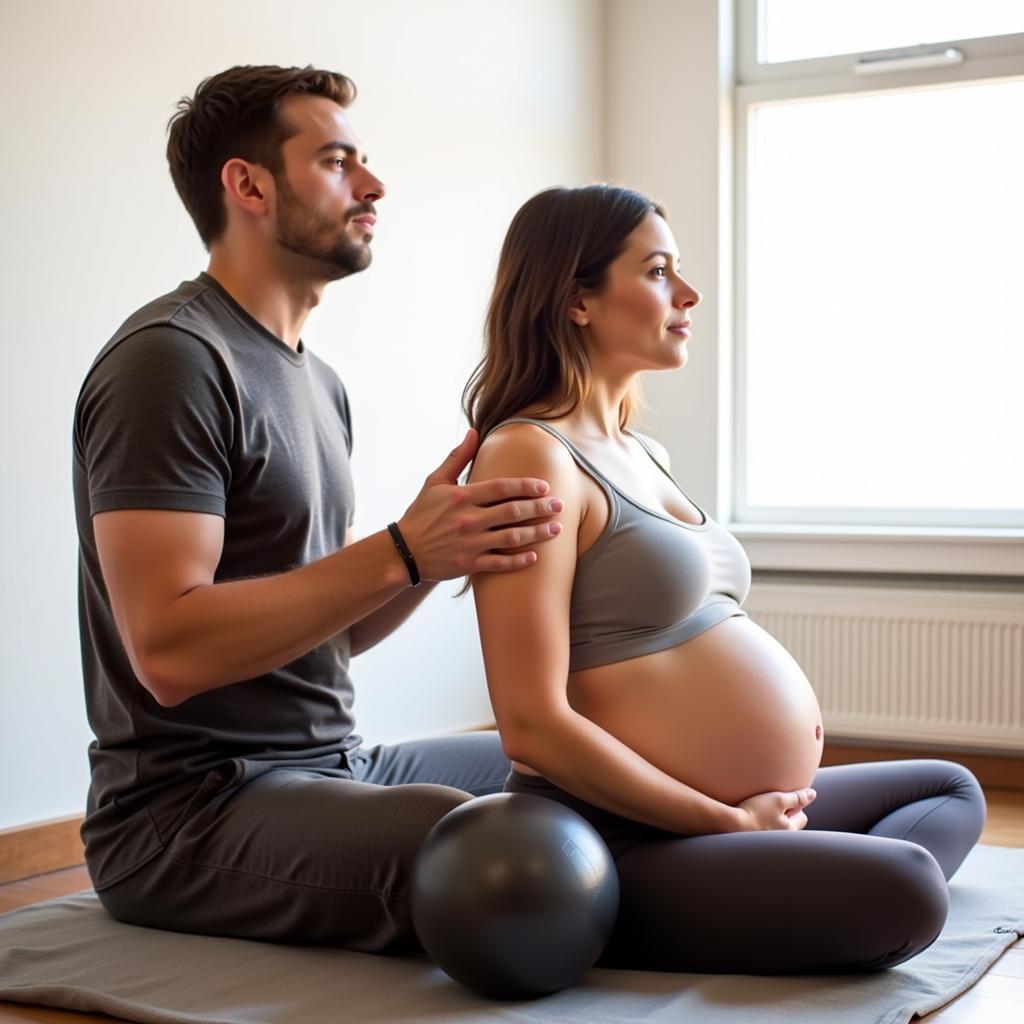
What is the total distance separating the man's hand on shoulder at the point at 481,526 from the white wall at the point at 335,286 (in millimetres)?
1237

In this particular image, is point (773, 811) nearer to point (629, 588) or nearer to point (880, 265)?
point (629, 588)

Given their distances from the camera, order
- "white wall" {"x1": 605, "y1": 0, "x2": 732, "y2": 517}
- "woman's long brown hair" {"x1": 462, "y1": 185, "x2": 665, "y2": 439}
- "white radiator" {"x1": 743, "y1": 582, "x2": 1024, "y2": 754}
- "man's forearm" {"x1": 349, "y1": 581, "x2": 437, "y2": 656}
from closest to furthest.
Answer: "woman's long brown hair" {"x1": 462, "y1": 185, "x2": 665, "y2": 439}
"man's forearm" {"x1": 349, "y1": 581, "x2": 437, "y2": 656}
"white radiator" {"x1": 743, "y1": 582, "x2": 1024, "y2": 754}
"white wall" {"x1": 605, "y1": 0, "x2": 732, "y2": 517}

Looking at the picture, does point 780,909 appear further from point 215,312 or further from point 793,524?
point 793,524

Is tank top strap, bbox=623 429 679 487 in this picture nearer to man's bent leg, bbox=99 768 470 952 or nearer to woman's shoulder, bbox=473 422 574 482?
woman's shoulder, bbox=473 422 574 482

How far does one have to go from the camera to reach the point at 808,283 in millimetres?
4547

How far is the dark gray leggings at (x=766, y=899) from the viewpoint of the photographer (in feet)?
6.01

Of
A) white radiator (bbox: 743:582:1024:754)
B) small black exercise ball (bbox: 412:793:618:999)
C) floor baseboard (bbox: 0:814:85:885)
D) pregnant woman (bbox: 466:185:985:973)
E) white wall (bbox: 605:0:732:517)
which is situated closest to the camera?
small black exercise ball (bbox: 412:793:618:999)

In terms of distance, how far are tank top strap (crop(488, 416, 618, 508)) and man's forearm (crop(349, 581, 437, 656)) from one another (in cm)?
49

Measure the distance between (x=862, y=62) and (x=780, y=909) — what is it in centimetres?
322

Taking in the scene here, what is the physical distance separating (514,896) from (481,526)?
1.54 feet

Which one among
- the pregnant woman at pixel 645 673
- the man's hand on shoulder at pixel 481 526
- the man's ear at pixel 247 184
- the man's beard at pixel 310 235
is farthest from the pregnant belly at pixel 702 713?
the man's ear at pixel 247 184

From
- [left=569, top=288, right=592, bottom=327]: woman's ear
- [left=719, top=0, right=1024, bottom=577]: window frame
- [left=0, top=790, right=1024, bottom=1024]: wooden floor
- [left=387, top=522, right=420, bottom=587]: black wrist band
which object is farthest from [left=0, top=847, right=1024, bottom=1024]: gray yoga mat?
[left=719, top=0, right=1024, bottom=577]: window frame

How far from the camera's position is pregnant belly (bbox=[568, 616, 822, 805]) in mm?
1976

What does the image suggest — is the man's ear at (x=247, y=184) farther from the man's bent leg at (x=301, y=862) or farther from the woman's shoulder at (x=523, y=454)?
the man's bent leg at (x=301, y=862)
